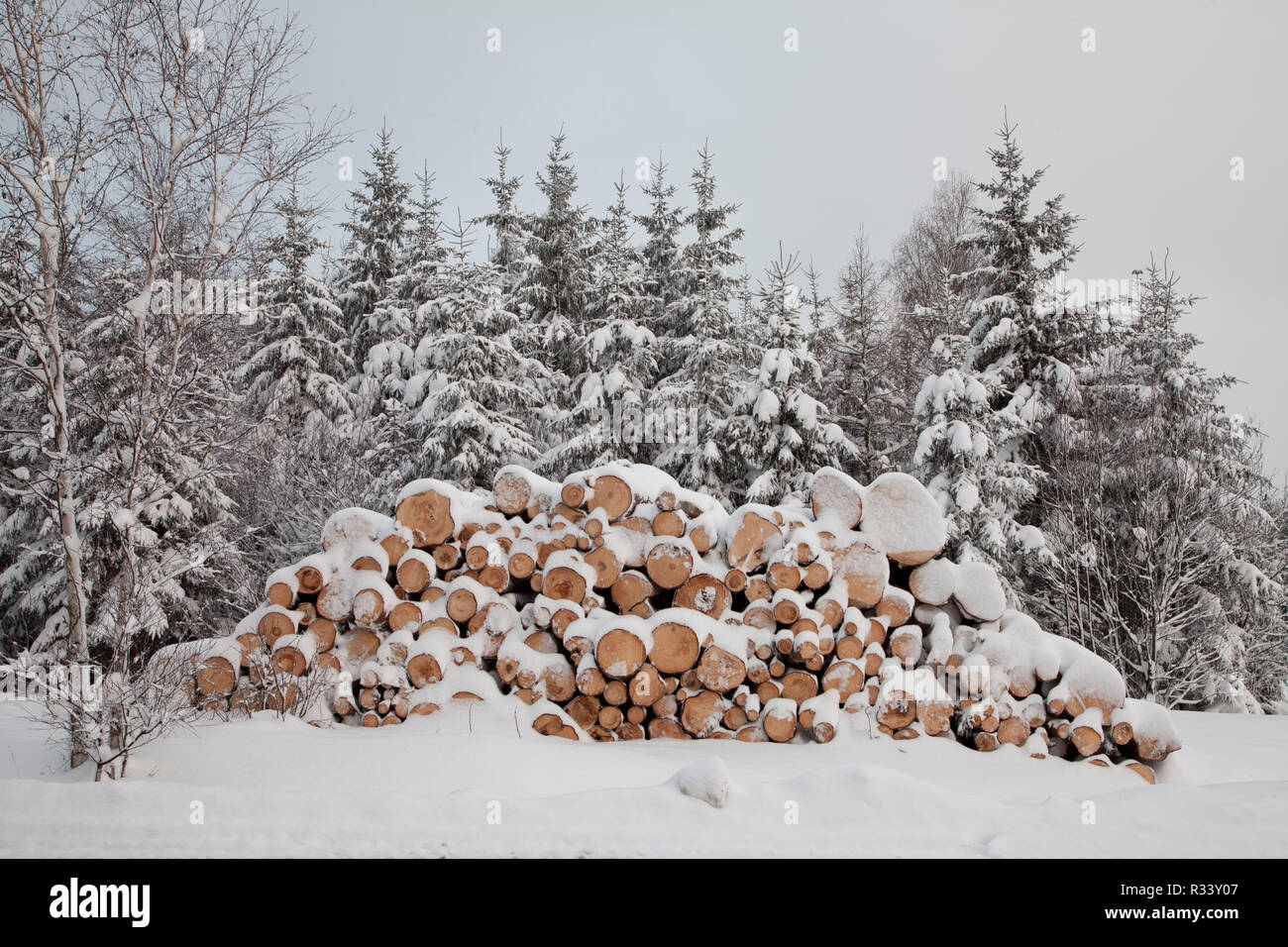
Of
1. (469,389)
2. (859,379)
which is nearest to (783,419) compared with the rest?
(859,379)

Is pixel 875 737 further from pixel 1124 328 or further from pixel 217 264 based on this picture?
pixel 1124 328

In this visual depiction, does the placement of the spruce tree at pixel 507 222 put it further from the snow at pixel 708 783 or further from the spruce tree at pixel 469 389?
the snow at pixel 708 783

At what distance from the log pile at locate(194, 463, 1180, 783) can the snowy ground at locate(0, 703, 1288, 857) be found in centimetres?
109

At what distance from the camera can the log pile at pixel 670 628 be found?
5379 mm

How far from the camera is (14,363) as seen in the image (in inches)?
176

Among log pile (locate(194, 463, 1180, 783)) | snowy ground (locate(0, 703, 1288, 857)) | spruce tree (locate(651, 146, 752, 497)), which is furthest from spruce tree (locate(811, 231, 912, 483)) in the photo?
snowy ground (locate(0, 703, 1288, 857))

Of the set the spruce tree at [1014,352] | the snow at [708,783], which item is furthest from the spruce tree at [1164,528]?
the snow at [708,783]

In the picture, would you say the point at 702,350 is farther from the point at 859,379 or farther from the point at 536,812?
the point at 536,812

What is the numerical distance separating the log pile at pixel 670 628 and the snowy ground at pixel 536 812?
109cm

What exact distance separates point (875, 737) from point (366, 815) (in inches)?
136

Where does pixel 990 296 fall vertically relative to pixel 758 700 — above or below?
above

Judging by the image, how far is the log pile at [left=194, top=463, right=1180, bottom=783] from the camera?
538cm

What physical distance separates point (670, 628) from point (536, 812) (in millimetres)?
2131

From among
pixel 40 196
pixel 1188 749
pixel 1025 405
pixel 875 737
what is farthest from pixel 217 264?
pixel 1025 405
